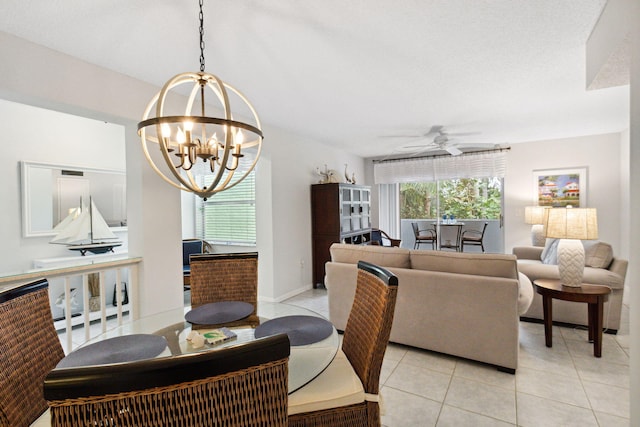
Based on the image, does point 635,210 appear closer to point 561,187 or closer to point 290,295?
point 290,295

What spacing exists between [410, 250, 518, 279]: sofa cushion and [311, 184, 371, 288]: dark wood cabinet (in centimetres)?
212

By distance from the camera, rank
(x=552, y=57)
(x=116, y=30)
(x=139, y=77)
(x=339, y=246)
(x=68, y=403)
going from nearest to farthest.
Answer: (x=68, y=403)
(x=116, y=30)
(x=552, y=57)
(x=139, y=77)
(x=339, y=246)

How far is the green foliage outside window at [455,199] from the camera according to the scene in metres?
6.06

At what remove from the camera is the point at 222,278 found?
219cm

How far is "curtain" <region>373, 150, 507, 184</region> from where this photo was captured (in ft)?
18.5

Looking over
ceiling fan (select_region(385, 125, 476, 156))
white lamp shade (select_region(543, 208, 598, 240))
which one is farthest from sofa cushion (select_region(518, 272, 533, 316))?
ceiling fan (select_region(385, 125, 476, 156))

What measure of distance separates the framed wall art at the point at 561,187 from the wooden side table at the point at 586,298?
125 inches

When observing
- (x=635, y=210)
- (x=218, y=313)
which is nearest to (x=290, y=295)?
(x=218, y=313)

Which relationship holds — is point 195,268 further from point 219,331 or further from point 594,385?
point 594,385

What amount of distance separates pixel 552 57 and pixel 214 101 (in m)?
2.95

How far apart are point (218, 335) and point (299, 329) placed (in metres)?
0.39

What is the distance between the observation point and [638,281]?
4.61ft

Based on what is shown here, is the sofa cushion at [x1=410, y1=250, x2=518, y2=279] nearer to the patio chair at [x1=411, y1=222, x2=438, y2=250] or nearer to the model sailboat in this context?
the model sailboat

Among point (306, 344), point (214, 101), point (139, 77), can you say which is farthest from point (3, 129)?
point (306, 344)
